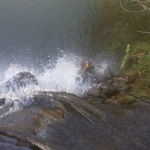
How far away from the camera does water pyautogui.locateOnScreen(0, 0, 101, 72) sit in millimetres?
12367

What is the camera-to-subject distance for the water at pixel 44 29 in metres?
12.4

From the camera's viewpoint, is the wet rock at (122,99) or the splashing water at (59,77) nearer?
the wet rock at (122,99)

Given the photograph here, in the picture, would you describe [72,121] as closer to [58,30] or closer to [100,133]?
[100,133]

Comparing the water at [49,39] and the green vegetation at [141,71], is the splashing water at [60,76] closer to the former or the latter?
the water at [49,39]

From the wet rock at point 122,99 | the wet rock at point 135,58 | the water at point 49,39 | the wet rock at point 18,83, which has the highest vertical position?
the water at point 49,39

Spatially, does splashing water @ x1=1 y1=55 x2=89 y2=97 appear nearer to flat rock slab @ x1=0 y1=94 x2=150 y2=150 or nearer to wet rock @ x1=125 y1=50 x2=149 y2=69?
wet rock @ x1=125 y1=50 x2=149 y2=69

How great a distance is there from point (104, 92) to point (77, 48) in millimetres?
4699

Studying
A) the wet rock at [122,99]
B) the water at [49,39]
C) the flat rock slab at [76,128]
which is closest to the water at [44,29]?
the water at [49,39]

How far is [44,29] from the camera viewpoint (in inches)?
563

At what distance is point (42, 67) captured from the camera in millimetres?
11523

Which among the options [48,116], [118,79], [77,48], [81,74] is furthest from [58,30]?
[48,116]

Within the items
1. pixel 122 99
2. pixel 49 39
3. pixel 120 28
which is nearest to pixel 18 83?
pixel 122 99

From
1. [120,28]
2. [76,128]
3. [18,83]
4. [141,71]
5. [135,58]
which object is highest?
[120,28]

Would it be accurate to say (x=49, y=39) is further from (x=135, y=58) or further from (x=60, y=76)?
(x=135, y=58)
